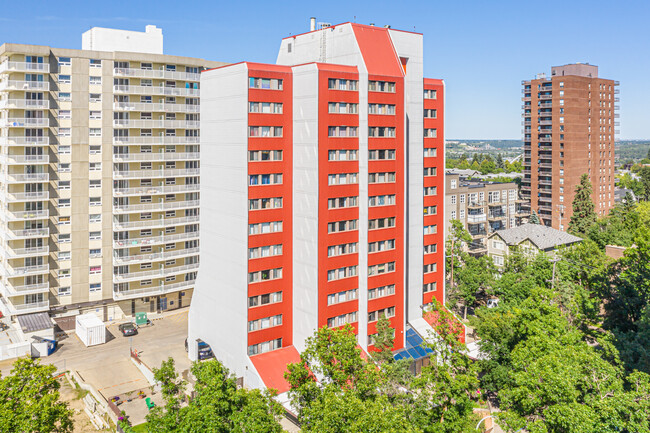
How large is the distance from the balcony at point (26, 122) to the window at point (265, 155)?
32887 millimetres

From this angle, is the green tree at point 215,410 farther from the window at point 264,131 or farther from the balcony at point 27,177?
the balcony at point 27,177

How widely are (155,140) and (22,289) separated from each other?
2638cm

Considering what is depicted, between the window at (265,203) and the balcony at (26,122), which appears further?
the balcony at (26,122)

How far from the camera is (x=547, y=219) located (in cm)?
14125

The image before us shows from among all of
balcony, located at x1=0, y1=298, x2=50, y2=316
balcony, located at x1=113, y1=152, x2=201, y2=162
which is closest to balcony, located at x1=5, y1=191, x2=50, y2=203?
balcony, located at x1=113, y1=152, x2=201, y2=162

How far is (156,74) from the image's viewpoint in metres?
77.5

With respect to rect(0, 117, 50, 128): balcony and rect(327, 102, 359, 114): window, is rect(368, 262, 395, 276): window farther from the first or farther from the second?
rect(0, 117, 50, 128): balcony

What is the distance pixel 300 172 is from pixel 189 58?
3331 centimetres

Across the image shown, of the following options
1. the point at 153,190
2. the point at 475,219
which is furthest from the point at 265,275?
the point at 475,219

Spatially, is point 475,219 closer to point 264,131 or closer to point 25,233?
point 264,131

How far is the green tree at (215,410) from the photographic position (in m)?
34.6

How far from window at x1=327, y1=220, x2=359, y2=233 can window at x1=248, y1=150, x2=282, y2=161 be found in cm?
911

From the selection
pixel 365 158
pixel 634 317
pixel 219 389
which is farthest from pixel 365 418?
pixel 634 317

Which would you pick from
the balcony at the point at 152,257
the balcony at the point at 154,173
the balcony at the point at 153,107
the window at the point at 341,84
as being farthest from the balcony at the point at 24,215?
the window at the point at 341,84
